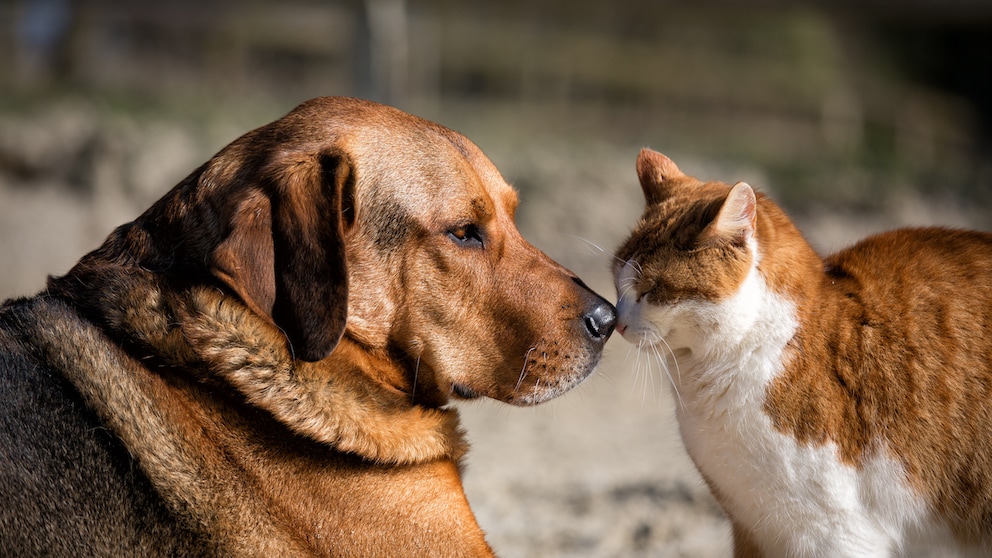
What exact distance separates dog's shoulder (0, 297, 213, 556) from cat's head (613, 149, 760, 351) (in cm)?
165

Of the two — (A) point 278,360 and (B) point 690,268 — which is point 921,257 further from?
(A) point 278,360

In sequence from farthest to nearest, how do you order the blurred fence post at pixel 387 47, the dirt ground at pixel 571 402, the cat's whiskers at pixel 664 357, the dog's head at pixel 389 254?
1. the blurred fence post at pixel 387 47
2. the dirt ground at pixel 571 402
3. the cat's whiskers at pixel 664 357
4. the dog's head at pixel 389 254

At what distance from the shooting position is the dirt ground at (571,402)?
439 cm

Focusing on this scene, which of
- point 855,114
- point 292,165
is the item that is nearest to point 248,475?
point 292,165

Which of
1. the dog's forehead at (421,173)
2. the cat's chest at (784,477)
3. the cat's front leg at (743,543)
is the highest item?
the dog's forehead at (421,173)

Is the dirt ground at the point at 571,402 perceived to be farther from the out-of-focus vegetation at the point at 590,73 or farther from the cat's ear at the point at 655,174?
the out-of-focus vegetation at the point at 590,73

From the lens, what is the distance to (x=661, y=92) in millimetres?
12883

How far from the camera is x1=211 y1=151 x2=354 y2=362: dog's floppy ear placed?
2.50 m

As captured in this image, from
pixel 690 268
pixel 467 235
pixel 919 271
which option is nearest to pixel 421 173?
pixel 467 235

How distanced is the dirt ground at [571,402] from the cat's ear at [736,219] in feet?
1.68

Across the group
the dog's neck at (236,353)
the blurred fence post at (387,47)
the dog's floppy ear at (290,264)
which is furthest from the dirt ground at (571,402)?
the blurred fence post at (387,47)

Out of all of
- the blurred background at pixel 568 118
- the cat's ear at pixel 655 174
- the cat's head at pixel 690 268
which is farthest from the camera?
the blurred background at pixel 568 118

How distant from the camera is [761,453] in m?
3.06

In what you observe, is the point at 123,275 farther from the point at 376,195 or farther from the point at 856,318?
the point at 856,318
